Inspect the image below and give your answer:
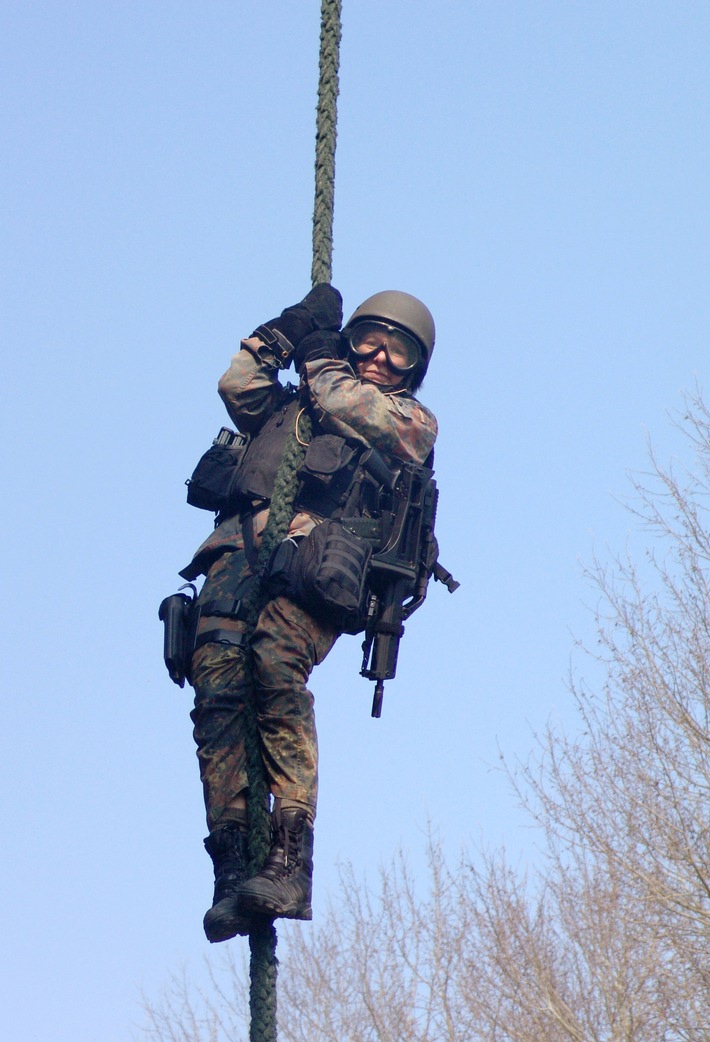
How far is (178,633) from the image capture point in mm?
5820

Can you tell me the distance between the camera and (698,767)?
50.7 ft

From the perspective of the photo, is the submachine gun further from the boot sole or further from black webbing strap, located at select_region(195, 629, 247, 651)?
the boot sole

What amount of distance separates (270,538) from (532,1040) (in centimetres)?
1237

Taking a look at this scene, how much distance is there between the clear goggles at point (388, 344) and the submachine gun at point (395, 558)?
1.88 feet

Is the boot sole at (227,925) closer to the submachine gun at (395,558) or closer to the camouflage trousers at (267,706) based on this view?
the camouflage trousers at (267,706)

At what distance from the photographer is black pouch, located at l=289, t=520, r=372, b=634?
18.0ft

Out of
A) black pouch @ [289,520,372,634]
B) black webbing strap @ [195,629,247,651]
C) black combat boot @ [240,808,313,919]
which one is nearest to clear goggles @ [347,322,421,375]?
black pouch @ [289,520,372,634]

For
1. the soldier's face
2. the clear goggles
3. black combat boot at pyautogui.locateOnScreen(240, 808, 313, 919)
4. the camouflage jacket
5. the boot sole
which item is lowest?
the boot sole

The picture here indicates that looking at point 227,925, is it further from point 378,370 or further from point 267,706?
point 378,370

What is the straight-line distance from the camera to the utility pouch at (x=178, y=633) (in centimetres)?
579

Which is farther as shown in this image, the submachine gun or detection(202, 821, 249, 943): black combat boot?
the submachine gun

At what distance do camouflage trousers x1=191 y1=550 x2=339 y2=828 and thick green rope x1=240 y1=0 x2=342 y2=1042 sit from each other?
5 centimetres

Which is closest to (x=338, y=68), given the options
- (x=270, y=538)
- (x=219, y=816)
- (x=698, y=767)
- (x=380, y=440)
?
(x=380, y=440)

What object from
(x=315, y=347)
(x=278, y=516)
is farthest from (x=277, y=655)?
(x=315, y=347)
